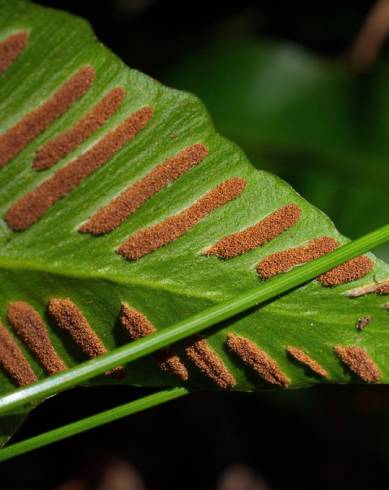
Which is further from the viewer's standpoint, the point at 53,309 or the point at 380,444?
the point at 380,444

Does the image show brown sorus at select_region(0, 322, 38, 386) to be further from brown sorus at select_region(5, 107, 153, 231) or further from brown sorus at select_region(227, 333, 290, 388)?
brown sorus at select_region(227, 333, 290, 388)

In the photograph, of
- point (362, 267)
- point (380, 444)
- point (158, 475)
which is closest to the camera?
point (362, 267)

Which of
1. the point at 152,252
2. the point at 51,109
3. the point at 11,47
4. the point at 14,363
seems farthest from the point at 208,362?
the point at 11,47

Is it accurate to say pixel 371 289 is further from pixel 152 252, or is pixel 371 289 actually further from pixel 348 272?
pixel 152 252

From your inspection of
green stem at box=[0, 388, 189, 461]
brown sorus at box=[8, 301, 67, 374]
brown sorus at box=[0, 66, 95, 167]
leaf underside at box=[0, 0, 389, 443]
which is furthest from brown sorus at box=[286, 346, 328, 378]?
brown sorus at box=[0, 66, 95, 167]

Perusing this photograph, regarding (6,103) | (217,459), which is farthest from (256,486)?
(6,103)

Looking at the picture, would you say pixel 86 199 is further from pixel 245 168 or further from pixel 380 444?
pixel 380 444

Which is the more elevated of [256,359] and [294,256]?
[294,256]
